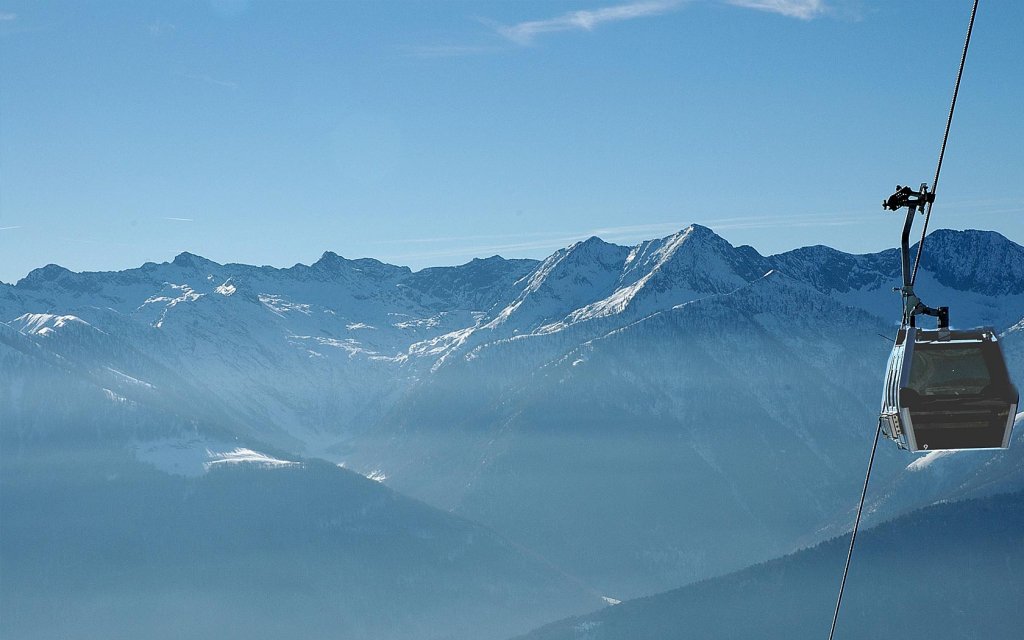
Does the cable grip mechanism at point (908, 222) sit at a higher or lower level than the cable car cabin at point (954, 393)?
higher

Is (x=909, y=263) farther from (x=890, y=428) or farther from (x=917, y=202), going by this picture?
(x=890, y=428)

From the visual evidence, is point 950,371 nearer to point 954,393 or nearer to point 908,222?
point 954,393

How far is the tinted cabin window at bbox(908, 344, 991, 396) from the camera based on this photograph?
28312mm

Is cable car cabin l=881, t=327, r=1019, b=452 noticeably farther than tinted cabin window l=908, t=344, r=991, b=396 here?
No

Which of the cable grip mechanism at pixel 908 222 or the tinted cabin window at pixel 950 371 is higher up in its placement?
the cable grip mechanism at pixel 908 222

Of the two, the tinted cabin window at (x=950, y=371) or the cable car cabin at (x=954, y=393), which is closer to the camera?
the cable car cabin at (x=954, y=393)

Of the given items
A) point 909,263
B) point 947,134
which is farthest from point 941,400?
point 947,134

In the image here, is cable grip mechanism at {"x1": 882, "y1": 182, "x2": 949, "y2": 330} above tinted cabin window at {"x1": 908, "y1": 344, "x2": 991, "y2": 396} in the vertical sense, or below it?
above

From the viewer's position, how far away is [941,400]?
28.3 meters

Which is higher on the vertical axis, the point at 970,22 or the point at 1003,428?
the point at 970,22

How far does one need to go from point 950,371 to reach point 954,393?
0.50 meters

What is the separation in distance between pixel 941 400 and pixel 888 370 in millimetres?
1489

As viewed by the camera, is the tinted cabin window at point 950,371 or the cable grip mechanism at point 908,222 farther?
the tinted cabin window at point 950,371

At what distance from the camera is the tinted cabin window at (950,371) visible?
28.3 meters
